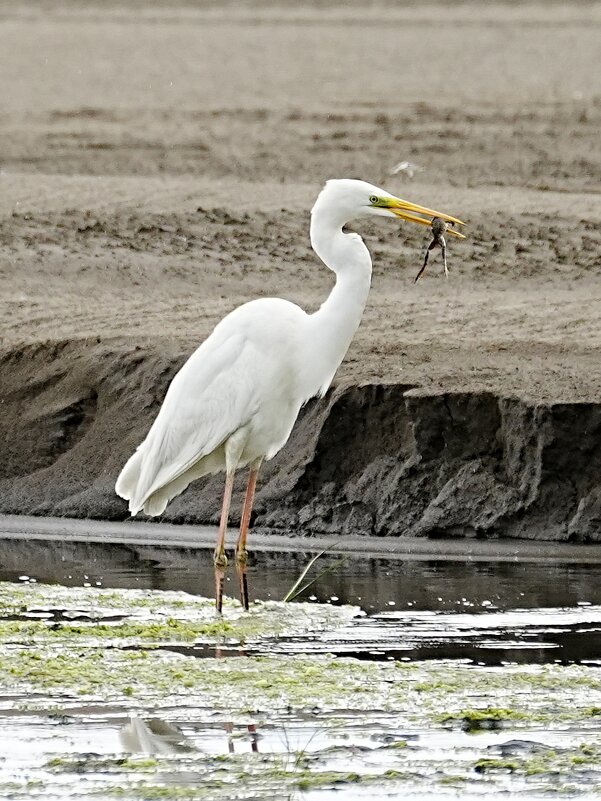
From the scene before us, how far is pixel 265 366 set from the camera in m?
8.92

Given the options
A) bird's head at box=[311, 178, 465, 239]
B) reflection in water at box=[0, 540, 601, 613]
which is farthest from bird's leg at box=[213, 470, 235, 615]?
bird's head at box=[311, 178, 465, 239]

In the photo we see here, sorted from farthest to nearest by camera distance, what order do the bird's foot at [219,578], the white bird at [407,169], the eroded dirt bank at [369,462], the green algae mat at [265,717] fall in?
the white bird at [407,169], the eroded dirt bank at [369,462], the bird's foot at [219,578], the green algae mat at [265,717]

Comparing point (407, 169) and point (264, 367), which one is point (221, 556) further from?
point (407, 169)

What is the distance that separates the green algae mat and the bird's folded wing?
0.91 m

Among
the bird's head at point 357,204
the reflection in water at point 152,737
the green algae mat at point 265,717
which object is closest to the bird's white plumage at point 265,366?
the bird's head at point 357,204

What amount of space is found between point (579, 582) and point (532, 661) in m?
1.92

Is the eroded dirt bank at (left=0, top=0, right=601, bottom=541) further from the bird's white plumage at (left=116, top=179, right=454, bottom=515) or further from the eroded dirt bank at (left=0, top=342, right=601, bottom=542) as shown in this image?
the bird's white plumage at (left=116, top=179, right=454, bottom=515)

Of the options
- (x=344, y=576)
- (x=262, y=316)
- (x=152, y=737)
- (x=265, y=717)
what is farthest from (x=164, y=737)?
(x=344, y=576)

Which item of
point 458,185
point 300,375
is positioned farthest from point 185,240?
point 300,375

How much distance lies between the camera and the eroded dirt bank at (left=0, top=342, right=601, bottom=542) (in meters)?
10.6

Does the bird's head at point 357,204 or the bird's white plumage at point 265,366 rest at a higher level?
the bird's head at point 357,204

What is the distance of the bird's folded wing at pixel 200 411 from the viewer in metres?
8.98

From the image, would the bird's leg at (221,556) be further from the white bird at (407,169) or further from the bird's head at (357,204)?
the white bird at (407,169)

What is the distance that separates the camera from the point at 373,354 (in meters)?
12.6
